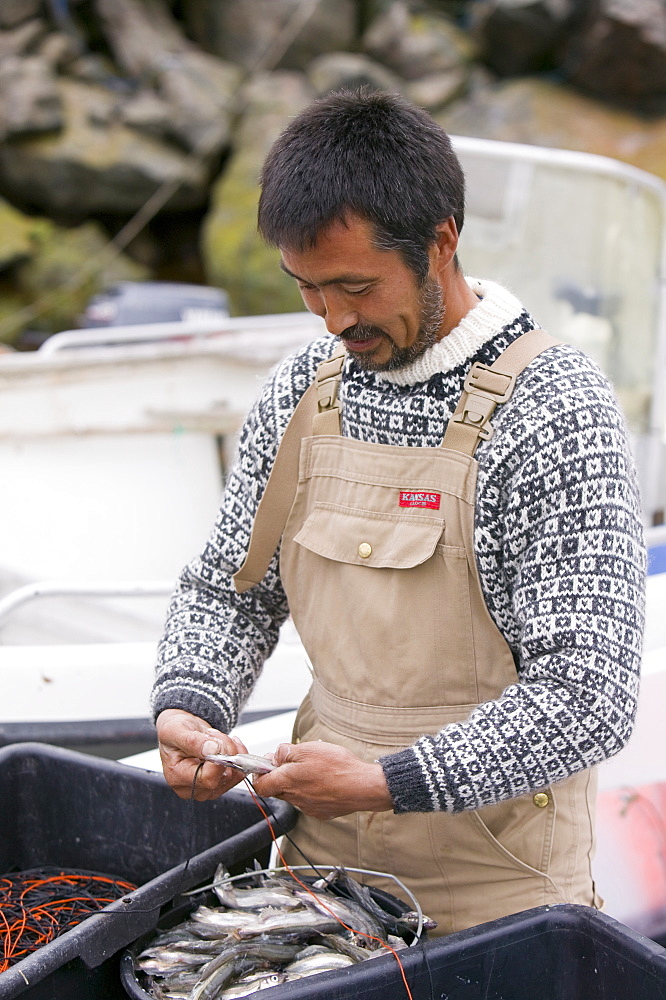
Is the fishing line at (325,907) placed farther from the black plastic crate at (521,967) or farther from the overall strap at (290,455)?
the overall strap at (290,455)

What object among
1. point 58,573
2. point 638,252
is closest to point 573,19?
point 638,252

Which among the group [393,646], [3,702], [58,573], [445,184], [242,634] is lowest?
[58,573]

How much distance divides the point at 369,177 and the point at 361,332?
0.27 m

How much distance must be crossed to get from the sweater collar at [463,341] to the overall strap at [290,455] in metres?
0.15

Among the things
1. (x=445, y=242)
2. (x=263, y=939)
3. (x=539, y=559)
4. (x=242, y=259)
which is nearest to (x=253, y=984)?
(x=263, y=939)

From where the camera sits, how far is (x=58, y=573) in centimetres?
539

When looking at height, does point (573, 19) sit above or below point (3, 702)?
above

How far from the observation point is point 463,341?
1.88 m

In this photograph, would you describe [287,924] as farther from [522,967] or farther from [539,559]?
[539,559]

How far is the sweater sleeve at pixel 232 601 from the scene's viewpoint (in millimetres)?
2080

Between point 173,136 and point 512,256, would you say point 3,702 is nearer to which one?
point 512,256

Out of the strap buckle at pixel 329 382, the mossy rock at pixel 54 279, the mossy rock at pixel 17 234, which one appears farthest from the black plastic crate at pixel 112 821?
the mossy rock at pixel 17 234

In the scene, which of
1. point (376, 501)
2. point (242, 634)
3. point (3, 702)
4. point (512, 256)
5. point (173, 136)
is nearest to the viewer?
point (376, 501)

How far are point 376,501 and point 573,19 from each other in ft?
62.2
